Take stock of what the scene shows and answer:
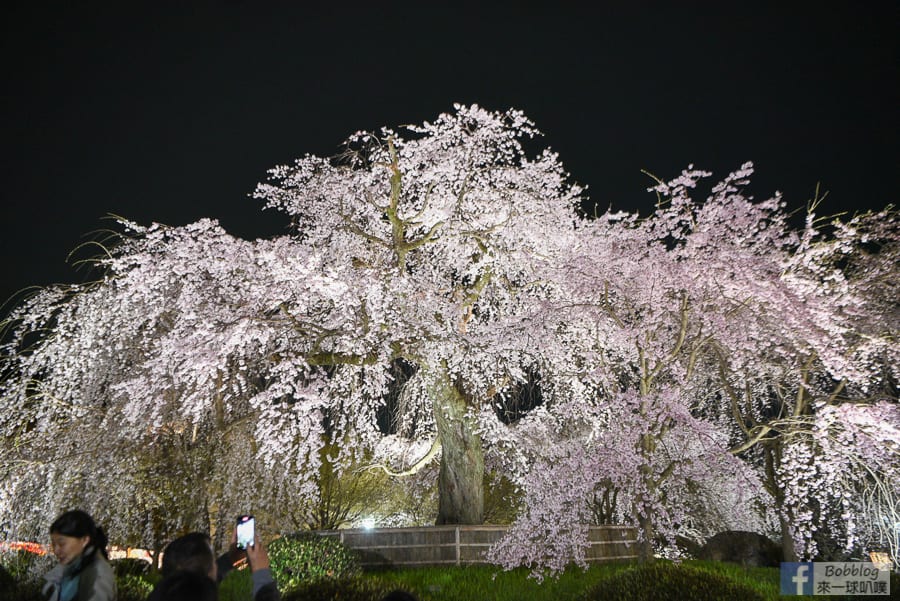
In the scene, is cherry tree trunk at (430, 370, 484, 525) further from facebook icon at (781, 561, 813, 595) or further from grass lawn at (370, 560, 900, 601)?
facebook icon at (781, 561, 813, 595)

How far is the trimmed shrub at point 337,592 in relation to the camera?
5488 millimetres

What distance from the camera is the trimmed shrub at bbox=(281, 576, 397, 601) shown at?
5488 millimetres

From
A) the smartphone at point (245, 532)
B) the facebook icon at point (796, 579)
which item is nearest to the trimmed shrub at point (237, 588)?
the smartphone at point (245, 532)

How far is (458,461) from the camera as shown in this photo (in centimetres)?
1273

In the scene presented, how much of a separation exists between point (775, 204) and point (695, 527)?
10895mm

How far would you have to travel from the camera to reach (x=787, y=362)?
1127cm

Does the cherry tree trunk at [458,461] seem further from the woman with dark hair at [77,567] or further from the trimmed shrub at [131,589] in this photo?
the woman with dark hair at [77,567]

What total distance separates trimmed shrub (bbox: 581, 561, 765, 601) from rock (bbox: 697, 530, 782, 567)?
8.09 m

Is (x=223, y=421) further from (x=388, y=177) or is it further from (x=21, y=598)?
(x=388, y=177)

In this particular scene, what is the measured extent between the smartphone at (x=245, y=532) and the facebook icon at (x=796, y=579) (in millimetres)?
8273

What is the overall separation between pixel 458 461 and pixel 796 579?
6.12 metres

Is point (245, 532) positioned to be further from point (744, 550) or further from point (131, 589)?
point (744, 550)

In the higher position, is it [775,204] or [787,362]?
[775,204]

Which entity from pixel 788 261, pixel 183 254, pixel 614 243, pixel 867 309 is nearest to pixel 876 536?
pixel 867 309
